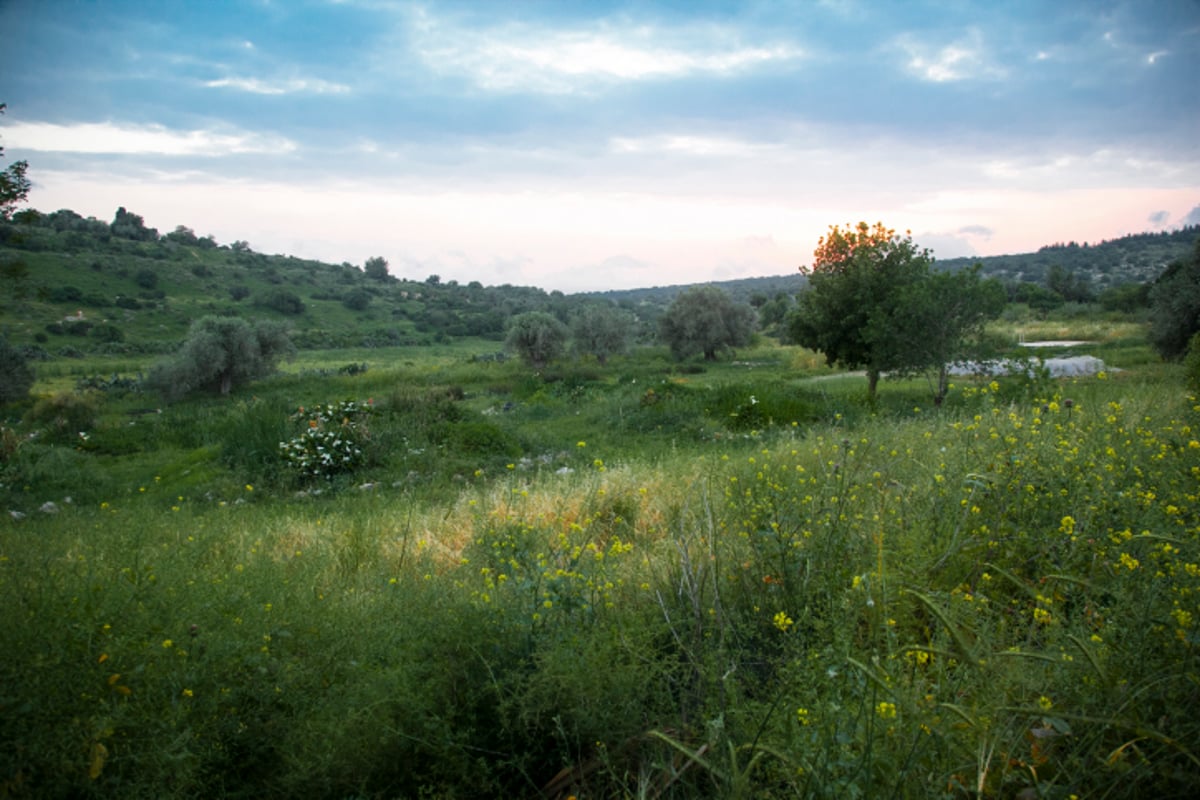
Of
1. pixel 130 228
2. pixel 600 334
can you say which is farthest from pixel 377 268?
pixel 600 334

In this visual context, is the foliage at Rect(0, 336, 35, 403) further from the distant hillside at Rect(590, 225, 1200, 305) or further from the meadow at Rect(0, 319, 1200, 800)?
the distant hillside at Rect(590, 225, 1200, 305)

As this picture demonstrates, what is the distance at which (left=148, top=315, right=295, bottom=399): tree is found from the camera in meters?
26.1

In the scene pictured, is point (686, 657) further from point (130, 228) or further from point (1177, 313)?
point (130, 228)

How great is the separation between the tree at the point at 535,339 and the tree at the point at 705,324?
8.52 m

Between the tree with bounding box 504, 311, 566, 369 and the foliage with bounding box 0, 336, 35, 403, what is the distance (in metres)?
18.8

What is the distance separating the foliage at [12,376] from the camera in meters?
23.0

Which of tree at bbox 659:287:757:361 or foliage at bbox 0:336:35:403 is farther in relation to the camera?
tree at bbox 659:287:757:361

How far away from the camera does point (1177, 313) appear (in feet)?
62.0

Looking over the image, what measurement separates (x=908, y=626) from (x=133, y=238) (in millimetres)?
85144

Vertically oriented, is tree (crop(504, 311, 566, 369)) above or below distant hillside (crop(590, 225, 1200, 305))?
below

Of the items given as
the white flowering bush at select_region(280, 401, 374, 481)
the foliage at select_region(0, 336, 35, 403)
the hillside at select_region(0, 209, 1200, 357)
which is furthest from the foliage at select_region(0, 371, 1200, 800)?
the hillside at select_region(0, 209, 1200, 357)

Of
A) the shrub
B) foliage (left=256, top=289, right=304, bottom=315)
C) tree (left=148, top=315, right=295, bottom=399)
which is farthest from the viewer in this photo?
foliage (left=256, top=289, right=304, bottom=315)

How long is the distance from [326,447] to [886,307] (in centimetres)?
1321

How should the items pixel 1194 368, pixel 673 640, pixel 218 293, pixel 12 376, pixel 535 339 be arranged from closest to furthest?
pixel 673 640 → pixel 1194 368 → pixel 12 376 → pixel 535 339 → pixel 218 293
